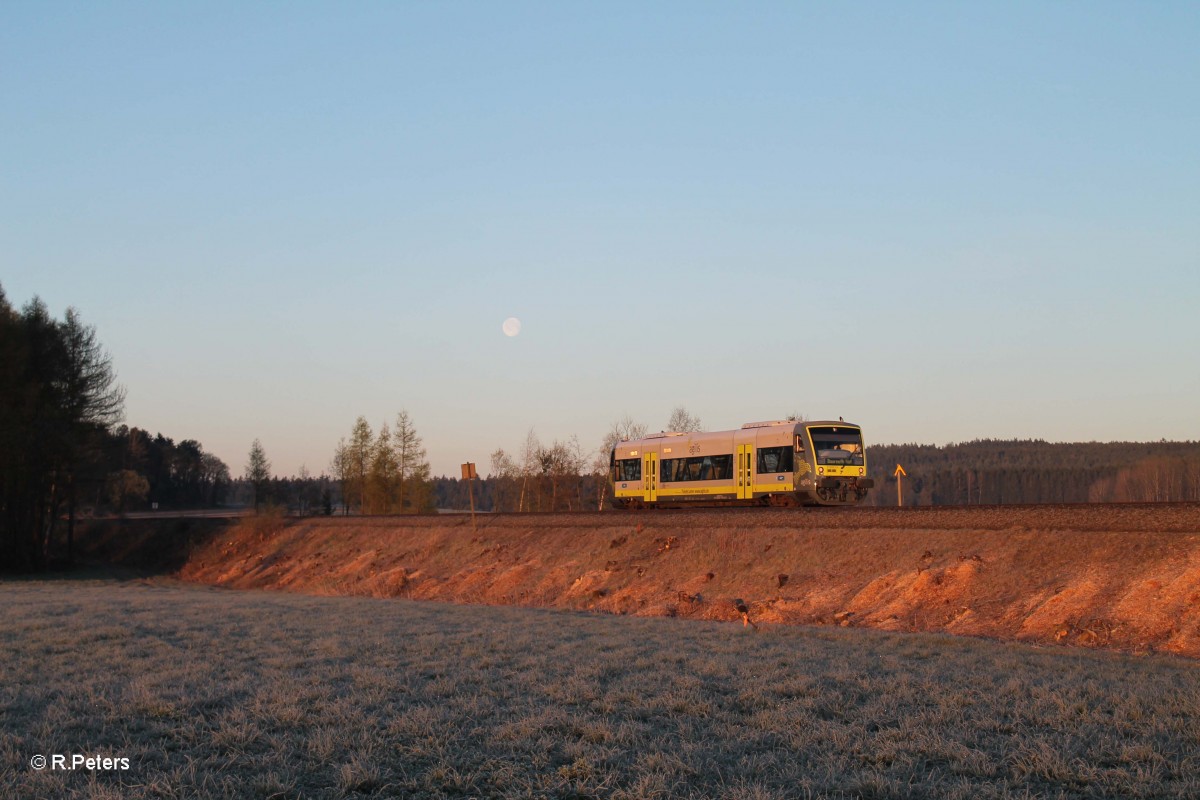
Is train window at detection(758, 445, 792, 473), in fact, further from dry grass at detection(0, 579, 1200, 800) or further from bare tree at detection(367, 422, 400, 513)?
bare tree at detection(367, 422, 400, 513)

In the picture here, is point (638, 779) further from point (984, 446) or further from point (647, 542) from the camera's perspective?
point (984, 446)

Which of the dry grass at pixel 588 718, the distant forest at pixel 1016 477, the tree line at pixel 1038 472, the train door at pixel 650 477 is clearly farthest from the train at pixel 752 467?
the tree line at pixel 1038 472

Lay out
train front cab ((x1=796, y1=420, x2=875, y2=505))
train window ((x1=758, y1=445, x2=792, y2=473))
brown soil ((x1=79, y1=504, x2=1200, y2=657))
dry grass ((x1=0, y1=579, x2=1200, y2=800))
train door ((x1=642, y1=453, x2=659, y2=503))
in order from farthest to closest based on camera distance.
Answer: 1. train door ((x1=642, y1=453, x2=659, y2=503))
2. train window ((x1=758, y1=445, x2=792, y2=473))
3. train front cab ((x1=796, y1=420, x2=875, y2=505))
4. brown soil ((x1=79, y1=504, x2=1200, y2=657))
5. dry grass ((x1=0, y1=579, x2=1200, y2=800))

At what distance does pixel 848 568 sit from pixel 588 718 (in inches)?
688

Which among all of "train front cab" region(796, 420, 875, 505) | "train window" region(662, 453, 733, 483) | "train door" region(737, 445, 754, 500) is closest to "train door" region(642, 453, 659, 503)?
"train window" region(662, 453, 733, 483)

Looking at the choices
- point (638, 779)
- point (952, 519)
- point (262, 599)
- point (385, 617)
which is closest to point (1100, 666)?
point (638, 779)

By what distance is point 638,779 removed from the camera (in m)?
6.98

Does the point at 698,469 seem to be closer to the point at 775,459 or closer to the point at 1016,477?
the point at 775,459

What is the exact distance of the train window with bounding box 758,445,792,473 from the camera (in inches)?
1369

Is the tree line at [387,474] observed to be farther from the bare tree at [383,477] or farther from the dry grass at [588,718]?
the dry grass at [588,718]

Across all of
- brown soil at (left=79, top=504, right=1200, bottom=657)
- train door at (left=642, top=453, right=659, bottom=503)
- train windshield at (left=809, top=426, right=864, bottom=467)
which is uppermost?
train windshield at (left=809, top=426, right=864, bottom=467)

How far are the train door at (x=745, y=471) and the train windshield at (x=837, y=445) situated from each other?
10.2 ft

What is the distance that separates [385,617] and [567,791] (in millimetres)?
14185

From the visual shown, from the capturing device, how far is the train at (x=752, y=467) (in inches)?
1341
